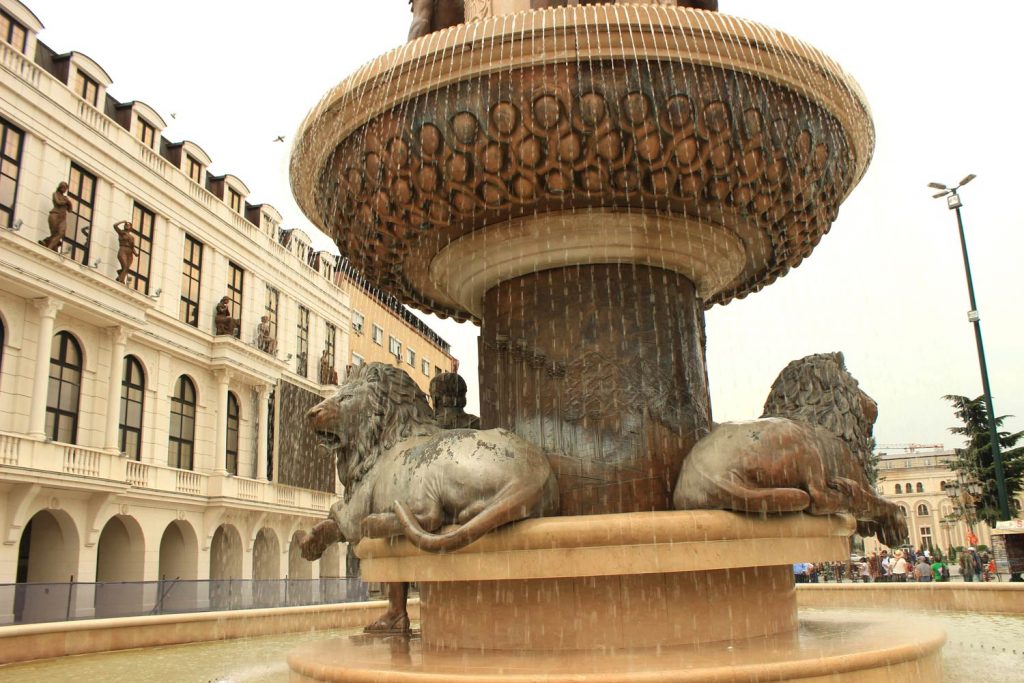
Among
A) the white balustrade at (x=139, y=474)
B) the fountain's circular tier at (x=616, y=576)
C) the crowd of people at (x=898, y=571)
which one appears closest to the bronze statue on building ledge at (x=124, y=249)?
the white balustrade at (x=139, y=474)

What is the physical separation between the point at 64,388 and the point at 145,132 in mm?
10384

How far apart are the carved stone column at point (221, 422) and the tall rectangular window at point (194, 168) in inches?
302

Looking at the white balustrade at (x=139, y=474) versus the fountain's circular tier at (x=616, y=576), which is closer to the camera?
the fountain's circular tier at (x=616, y=576)

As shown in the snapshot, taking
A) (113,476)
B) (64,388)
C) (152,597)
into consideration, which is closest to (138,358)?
(64,388)

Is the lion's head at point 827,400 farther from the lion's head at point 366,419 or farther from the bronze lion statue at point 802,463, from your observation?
the lion's head at point 366,419

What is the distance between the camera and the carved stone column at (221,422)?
31.3 m

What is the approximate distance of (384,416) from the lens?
5008 mm

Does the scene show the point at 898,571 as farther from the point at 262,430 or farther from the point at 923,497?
the point at 923,497

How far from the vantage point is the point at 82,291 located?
2431cm

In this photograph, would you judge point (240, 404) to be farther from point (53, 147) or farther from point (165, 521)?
point (53, 147)

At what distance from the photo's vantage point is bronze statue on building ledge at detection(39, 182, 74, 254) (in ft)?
77.1

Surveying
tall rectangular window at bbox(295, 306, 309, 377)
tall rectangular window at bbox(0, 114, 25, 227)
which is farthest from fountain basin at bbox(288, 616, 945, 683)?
tall rectangular window at bbox(295, 306, 309, 377)

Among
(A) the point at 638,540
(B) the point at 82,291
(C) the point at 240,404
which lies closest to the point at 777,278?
(A) the point at 638,540

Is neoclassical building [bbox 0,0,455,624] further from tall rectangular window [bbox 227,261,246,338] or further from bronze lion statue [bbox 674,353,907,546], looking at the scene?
bronze lion statue [bbox 674,353,907,546]
